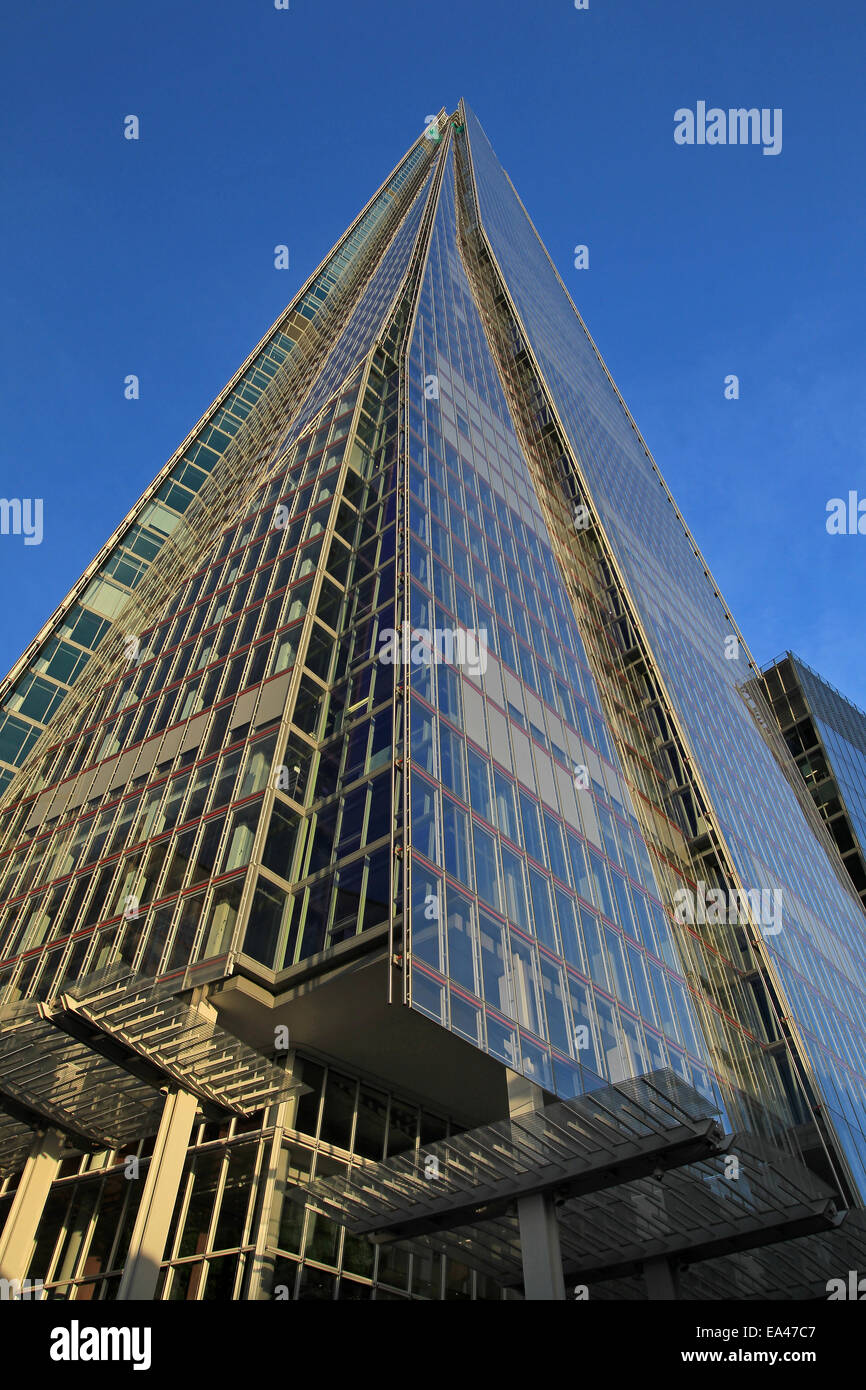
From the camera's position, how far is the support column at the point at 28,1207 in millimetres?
21047

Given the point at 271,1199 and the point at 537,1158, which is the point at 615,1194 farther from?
the point at 271,1199

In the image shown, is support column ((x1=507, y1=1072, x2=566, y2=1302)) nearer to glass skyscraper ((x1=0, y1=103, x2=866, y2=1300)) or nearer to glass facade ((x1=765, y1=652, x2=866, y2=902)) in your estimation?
glass skyscraper ((x1=0, y1=103, x2=866, y2=1300))

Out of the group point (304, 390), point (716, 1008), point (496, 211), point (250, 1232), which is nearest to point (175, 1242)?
point (250, 1232)

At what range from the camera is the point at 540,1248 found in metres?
19.4

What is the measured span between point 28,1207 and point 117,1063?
446 centimetres

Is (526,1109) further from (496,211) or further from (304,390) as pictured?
(496,211)

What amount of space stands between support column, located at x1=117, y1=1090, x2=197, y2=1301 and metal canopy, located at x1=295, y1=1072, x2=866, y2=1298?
2932 mm

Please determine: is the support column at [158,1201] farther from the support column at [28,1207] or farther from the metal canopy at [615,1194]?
the metal canopy at [615,1194]

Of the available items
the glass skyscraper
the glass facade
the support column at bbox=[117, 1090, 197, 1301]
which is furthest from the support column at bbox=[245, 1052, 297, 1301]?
the glass facade

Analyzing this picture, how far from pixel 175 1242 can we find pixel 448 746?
43.3ft

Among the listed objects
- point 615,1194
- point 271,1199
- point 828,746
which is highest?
point 828,746

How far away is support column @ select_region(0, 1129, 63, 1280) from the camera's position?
21047mm

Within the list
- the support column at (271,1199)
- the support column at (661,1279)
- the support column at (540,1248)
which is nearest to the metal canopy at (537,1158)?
the support column at (540,1248)


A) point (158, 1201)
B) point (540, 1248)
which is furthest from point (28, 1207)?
point (540, 1248)
